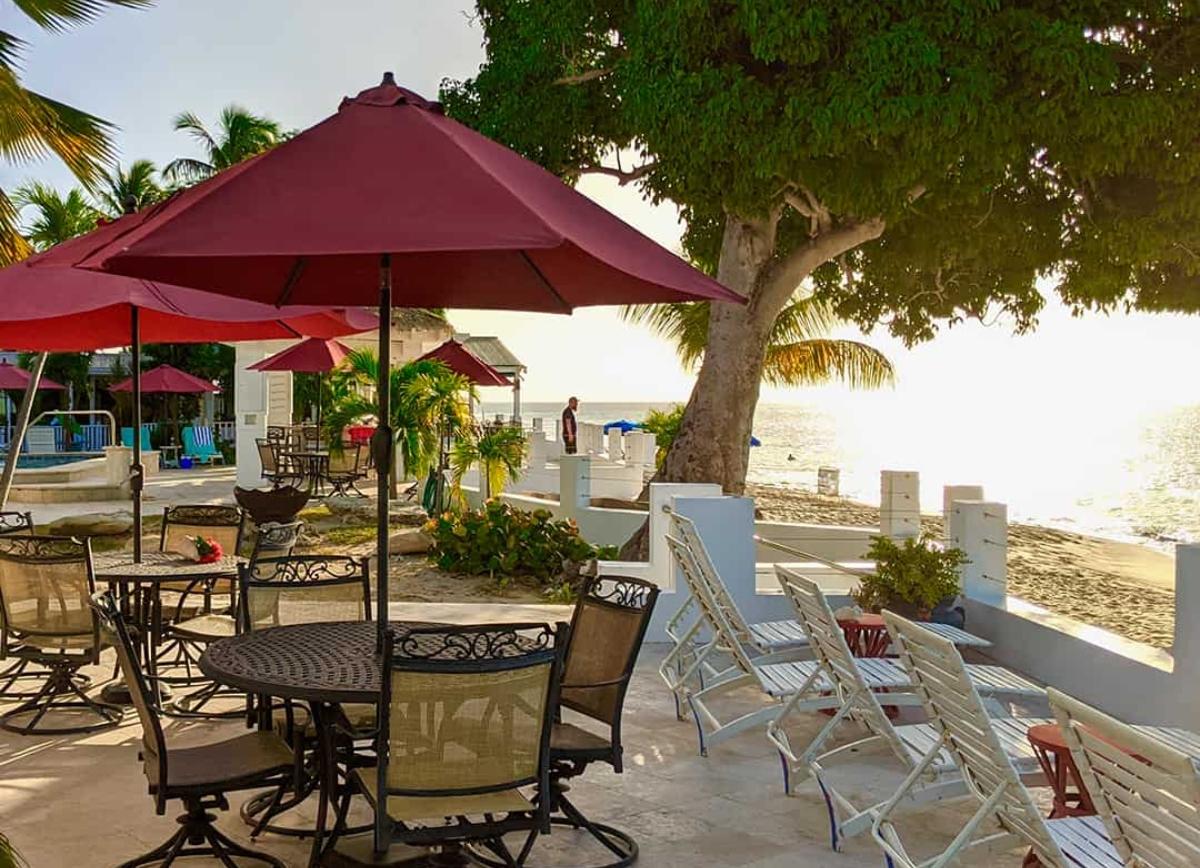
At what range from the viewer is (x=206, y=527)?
755 cm

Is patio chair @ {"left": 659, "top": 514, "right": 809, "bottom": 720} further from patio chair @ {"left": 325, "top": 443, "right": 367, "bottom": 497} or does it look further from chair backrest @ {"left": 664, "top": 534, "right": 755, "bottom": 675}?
Answer: patio chair @ {"left": 325, "top": 443, "right": 367, "bottom": 497}

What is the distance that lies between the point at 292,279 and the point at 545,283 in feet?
3.66

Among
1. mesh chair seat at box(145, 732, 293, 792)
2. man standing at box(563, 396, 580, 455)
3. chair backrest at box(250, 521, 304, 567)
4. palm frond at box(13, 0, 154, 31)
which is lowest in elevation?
mesh chair seat at box(145, 732, 293, 792)

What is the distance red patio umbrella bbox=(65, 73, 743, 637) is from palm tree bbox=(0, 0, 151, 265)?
400cm

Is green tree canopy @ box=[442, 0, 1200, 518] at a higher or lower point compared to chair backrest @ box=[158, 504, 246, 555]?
higher

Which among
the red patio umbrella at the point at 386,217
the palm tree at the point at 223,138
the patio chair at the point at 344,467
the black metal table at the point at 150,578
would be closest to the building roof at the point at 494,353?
the palm tree at the point at 223,138

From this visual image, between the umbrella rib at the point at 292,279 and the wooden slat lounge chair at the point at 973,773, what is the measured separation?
9.32 feet

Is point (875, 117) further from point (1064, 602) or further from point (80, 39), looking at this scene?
point (1064, 602)

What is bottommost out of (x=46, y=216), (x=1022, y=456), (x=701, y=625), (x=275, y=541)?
(x=1022, y=456)

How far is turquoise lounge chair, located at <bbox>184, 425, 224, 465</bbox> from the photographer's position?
2742 cm

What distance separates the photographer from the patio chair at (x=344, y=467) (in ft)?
61.2

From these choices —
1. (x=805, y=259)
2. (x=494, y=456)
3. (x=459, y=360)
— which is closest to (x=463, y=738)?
(x=805, y=259)

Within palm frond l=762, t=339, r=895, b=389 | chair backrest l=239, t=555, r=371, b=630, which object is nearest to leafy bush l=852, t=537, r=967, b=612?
chair backrest l=239, t=555, r=371, b=630

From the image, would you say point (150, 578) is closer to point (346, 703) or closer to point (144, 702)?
point (144, 702)
